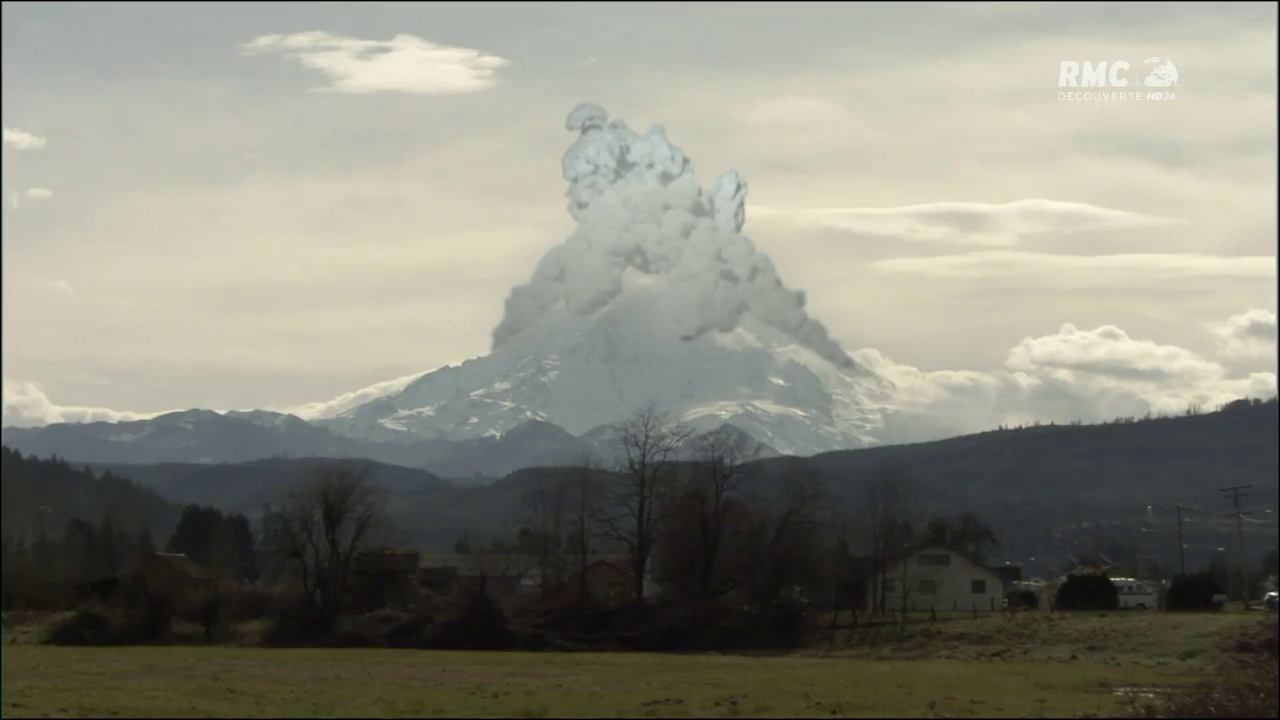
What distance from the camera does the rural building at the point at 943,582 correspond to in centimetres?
13975

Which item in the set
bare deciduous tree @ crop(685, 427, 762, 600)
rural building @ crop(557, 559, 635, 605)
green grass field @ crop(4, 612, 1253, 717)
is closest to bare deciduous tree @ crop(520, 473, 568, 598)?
rural building @ crop(557, 559, 635, 605)

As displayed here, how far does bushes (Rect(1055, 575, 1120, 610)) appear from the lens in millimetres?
117688

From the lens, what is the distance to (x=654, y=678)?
65.8m

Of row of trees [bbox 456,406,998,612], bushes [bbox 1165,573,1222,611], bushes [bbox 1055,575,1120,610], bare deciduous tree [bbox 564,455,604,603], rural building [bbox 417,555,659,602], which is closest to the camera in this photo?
bushes [bbox 1165,573,1222,611]

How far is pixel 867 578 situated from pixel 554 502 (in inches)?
2023

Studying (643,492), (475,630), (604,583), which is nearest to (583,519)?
(604,583)

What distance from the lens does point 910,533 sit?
157500 millimetres

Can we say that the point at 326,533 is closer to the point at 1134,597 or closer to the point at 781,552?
the point at 781,552

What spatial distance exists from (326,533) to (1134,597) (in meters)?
60.0

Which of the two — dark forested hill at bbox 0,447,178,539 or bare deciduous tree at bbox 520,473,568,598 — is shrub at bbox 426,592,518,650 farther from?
dark forested hill at bbox 0,447,178,539

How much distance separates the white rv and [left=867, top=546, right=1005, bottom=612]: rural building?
1250 cm

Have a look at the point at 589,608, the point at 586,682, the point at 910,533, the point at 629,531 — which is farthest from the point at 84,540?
the point at 910,533

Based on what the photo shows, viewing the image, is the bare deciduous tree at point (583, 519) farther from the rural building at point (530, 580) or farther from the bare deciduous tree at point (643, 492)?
the bare deciduous tree at point (643, 492)

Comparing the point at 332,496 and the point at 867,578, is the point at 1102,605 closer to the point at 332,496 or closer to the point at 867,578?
the point at 867,578
